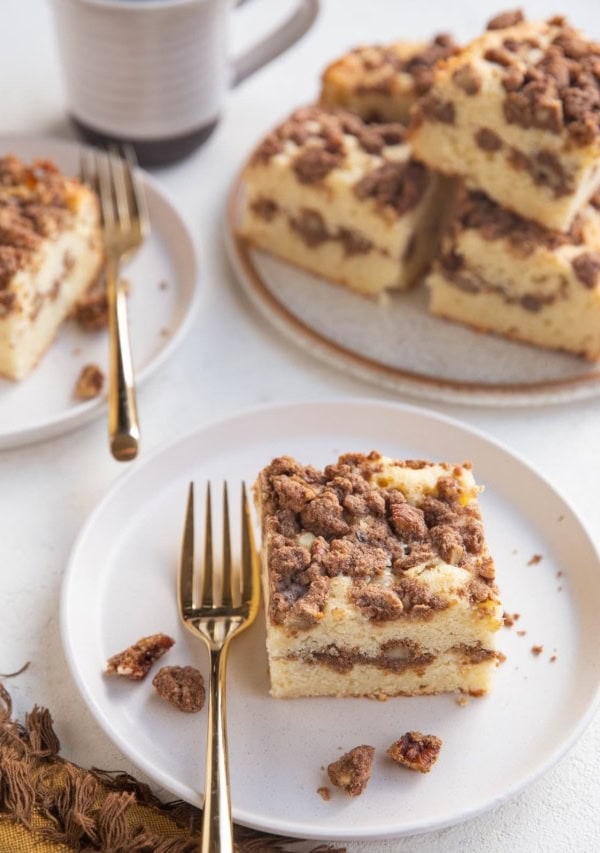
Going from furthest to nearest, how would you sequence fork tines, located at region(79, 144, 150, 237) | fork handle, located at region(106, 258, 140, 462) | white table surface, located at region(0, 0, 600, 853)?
fork tines, located at region(79, 144, 150, 237)
fork handle, located at region(106, 258, 140, 462)
white table surface, located at region(0, 0, 600, 853)

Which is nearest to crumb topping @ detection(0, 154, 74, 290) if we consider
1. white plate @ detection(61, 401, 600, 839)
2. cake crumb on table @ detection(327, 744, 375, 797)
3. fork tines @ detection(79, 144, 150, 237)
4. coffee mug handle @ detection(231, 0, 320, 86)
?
fork tines @ detection(79, 144, 150, 237)

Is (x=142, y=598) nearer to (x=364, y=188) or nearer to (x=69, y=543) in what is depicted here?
(x=69, y=543)

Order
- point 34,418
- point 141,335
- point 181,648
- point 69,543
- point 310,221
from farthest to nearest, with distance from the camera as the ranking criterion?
point 310,221 → point 141,335 → point 34,418 → point 69,543 → point 181,648

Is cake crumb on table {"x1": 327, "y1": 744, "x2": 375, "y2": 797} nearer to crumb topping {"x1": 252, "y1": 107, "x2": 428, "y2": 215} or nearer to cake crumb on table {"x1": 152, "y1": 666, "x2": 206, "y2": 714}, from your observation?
cake crumb on table {"x1": 152, "y1": 666, "x2": 206, "y2": 714}

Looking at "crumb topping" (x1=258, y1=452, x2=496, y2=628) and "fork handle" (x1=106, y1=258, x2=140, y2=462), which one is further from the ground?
"crumb topping" (x1=258, y1=452, x2=496, y2=628)

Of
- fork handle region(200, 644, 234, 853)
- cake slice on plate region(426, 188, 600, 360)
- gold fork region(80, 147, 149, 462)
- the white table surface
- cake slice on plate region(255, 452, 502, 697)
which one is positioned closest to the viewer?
fork handle region(200, 644, 234, 853)

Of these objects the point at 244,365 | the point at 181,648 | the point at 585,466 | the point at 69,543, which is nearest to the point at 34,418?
the point at 69,543
